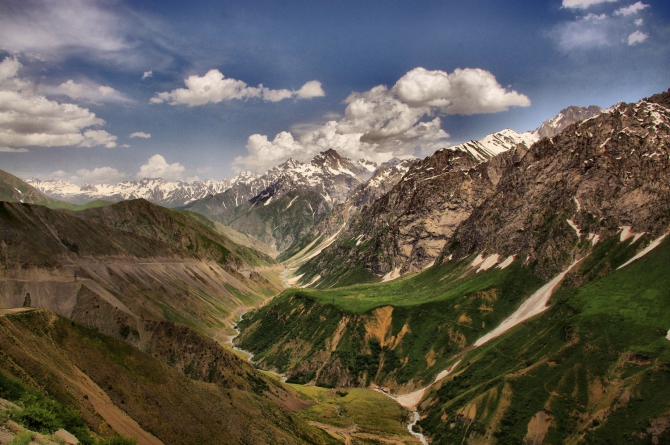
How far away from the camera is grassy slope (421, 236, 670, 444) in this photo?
96.2 metres

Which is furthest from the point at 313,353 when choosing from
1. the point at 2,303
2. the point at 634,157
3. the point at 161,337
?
the point at 634,157

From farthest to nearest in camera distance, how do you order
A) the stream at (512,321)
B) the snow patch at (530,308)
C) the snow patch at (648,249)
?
1. the snow patch at (530,308)
2. the stream at (512,321)
3. the snow patch at (648,249)

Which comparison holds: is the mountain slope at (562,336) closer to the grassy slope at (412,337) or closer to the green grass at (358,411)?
the grassy slope at (412,337)

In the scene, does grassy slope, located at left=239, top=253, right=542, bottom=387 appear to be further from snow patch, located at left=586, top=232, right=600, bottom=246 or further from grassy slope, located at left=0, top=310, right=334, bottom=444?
grassy slope, located at left=0, top=310, right=334, bottom=444

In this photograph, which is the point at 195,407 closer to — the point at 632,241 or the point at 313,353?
the point at 313,353

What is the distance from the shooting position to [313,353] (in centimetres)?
19662

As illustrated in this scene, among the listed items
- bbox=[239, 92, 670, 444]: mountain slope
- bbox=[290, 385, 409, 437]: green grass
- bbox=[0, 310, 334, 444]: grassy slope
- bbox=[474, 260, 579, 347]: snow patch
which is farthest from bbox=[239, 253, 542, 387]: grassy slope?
bbox=[0, 310, 334, 444]: grassy slope

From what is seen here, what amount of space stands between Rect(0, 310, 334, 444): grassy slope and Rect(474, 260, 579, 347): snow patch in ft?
285

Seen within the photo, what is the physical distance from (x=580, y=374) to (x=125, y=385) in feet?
322

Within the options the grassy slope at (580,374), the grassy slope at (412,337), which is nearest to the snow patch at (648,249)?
the grassy slope at (580,374)

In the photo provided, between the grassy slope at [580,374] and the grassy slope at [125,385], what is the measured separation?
4616 cm

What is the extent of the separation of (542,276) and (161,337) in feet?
463

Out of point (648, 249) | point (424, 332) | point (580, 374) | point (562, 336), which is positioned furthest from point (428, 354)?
point (648, 249)

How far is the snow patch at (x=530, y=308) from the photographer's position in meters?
163
